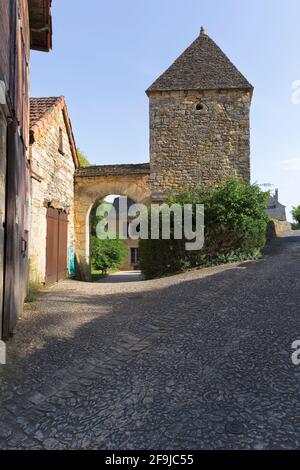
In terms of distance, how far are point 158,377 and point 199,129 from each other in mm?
12133

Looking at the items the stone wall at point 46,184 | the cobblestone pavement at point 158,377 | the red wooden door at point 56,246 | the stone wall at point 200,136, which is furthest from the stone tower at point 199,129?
the cobblestone pavement at point 158,377

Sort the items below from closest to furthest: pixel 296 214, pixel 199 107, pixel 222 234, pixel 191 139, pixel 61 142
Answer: pixel 222 234, pixel 61 142, pixel 191 139, pixel 199 107, pixel 296 214

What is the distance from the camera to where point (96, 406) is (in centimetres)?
273

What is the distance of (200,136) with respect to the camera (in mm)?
13773

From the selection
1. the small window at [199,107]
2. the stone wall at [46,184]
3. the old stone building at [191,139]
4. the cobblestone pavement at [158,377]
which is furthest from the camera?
the small window at [199,107]

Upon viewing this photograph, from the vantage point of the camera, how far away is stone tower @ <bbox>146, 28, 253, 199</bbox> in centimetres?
1370

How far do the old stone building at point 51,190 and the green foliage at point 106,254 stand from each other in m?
11.1

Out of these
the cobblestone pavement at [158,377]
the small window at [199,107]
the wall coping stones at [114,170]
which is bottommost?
the cobblestone pavement at [158,377]

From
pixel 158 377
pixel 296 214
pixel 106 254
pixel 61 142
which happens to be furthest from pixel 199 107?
pixel 296 214

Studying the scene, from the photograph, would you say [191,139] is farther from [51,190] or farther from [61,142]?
[51,190]

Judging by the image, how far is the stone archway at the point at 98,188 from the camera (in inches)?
521

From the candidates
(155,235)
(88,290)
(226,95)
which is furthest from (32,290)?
(226,95)

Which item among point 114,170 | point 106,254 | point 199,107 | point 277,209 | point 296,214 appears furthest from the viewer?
point 277,209

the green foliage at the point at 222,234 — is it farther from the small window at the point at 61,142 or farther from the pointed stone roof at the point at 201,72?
the pointed stone roof at the point at 201,72
